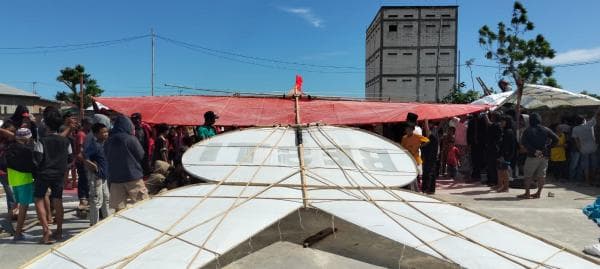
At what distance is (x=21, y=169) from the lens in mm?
5156

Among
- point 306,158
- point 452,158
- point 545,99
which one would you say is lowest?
point 452,158

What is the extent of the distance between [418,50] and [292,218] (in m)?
45.3

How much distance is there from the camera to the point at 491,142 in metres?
9.32

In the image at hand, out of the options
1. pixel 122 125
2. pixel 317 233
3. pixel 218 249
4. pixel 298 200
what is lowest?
pixel 317 233

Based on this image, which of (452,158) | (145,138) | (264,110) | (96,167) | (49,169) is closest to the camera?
(49,169)

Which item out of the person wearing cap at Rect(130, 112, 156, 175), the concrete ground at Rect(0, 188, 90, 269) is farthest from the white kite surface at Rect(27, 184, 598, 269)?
the person wearing cap at Rect(130, 112, 156, 175)

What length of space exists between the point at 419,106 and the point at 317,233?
5.08 metres

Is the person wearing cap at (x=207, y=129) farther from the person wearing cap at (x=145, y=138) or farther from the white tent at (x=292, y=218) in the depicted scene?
the white tent at (x=292, y=218)

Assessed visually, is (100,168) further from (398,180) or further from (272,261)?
(398,180)

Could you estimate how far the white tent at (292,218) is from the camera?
270 centimetres

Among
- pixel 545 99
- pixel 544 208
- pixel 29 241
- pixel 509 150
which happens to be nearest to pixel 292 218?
pixel 29 241

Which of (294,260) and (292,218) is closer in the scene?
(292,218)

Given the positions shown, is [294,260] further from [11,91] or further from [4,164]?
[11,91]

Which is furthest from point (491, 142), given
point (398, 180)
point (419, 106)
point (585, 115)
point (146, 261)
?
point (146, 261)
